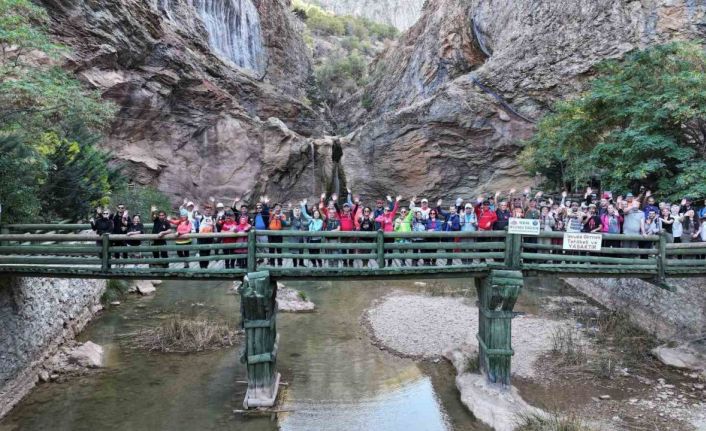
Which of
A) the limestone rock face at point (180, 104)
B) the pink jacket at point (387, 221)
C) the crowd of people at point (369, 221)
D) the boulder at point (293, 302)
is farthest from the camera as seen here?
the limestone rock face at point (180, 104)

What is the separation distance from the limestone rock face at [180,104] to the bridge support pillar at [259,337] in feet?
69.6

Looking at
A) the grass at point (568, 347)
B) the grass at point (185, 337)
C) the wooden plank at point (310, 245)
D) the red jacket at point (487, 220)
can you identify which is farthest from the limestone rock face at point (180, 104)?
the red jacket at point (487, 220)

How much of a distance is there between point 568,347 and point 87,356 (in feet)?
38.6

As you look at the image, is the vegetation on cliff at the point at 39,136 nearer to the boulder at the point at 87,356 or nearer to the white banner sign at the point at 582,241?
the boulder at the point at 87,356

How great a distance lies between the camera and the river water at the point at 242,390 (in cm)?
927

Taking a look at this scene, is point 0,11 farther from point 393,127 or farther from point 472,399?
point 393,127

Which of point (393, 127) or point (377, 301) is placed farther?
point (393, 127)

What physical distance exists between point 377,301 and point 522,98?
1862 cm

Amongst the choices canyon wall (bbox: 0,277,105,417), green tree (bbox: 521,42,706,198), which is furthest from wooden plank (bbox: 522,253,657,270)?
canyon wall (bbox: 0,277,105,417)

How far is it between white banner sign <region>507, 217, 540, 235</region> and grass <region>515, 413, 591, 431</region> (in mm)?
3260

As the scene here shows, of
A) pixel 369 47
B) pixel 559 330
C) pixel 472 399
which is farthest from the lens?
pixel 369 47

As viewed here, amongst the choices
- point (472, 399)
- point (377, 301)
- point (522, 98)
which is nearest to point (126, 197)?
point (377, 301)

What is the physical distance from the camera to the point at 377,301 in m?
17.7

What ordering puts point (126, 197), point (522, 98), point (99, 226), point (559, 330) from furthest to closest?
point (522, 98) → point (126, 197) → point (559, 330) → point (99, 226)
